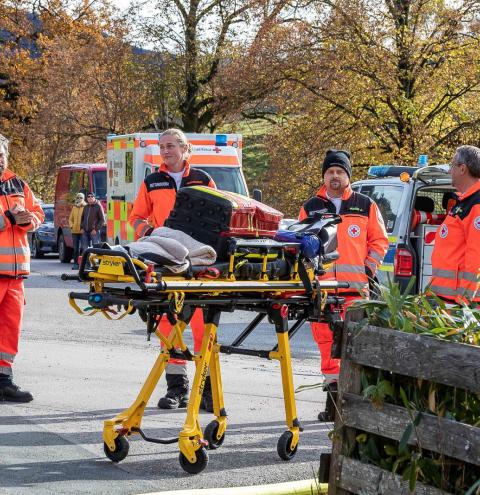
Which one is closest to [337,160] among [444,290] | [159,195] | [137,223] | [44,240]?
[444,290]

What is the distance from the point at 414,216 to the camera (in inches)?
498

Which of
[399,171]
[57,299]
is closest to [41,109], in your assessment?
[57,299]

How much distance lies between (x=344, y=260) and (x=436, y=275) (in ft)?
2.47

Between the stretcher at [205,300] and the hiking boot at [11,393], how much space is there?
1545 millimetres

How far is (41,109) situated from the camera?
1694 inches

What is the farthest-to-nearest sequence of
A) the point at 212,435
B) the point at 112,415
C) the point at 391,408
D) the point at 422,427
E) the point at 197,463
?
the point at 112,415 → the point at 212,435 → the point at 197,463 → the point at 391,408 → the point at 422,427

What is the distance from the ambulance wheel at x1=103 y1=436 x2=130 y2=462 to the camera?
260 inches

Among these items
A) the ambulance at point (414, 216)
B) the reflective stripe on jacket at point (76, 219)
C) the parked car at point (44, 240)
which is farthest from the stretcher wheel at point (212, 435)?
the parked car at point (44, 240)

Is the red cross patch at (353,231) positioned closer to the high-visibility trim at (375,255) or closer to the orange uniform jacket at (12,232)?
the high-visibility trim at (375,255)

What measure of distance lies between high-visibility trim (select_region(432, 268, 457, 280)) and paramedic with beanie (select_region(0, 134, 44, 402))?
117 inches

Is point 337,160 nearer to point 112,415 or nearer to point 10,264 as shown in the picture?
point 112,415

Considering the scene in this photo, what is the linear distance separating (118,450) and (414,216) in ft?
22.0

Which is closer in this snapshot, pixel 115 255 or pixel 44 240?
pixel 115 255

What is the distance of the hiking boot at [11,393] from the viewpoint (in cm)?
845
